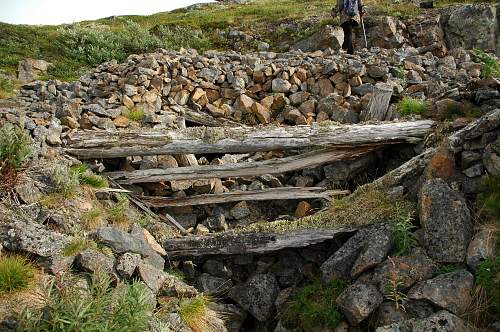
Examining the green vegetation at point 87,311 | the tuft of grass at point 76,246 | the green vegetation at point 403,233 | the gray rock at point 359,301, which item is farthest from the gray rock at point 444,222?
the tuft of grass at point 76,246

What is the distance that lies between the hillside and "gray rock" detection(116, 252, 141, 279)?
0.02 m

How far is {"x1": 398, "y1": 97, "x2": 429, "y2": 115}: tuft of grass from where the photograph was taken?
8913 millimetres

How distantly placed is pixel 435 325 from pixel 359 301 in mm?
852

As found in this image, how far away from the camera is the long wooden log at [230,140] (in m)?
7.97

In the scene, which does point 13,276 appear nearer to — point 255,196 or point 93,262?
point 93,262

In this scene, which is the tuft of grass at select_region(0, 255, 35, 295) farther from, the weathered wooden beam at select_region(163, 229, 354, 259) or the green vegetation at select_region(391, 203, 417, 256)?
the green vegetation at select_region(391, 203, 417, 256)

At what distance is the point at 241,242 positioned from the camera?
22.4ft

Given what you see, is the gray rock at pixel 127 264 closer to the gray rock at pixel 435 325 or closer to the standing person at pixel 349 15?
the gray rock at pixel 435 325

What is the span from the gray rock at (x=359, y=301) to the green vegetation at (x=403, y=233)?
24.0 inches

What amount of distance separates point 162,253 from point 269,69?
562cm

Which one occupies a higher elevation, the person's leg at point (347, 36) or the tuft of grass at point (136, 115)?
the person's leg at point (347, 36)

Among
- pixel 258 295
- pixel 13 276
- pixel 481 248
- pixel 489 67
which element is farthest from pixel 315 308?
pixel 489 67

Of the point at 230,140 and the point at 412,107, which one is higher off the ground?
the point at 412,107

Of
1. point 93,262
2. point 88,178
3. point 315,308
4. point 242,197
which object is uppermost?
point 88,178
